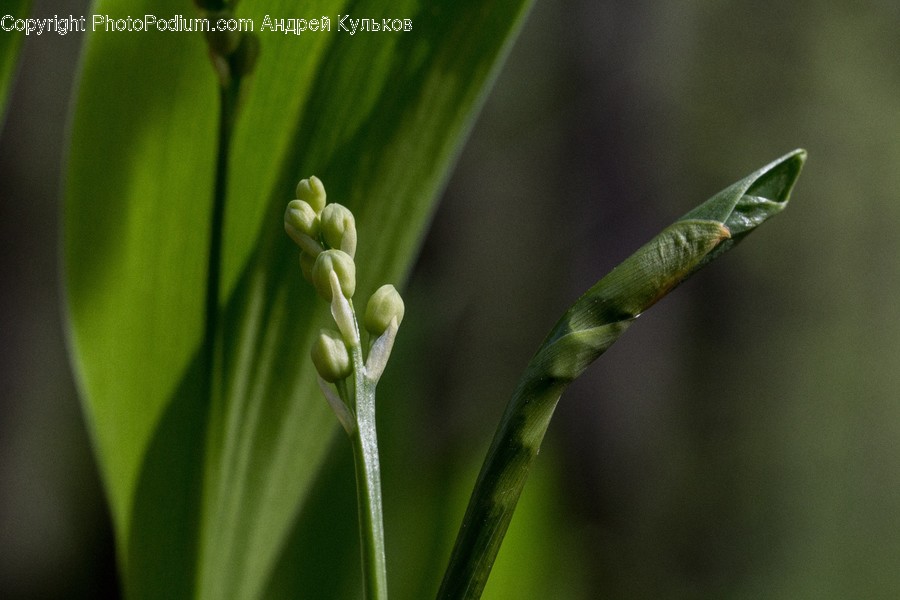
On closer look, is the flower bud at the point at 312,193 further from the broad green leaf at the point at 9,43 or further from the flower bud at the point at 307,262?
the broad green leaf at the point at 9,43

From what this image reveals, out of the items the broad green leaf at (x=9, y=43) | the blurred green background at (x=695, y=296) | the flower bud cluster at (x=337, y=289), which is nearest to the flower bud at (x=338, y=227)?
the flower bud cluster at (x=337, y=289)

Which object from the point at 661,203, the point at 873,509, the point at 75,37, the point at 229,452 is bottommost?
the point at 873,509

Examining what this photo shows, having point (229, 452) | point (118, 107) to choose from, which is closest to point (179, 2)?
point (118, 107)

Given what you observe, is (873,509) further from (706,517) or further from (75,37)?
(75,37)

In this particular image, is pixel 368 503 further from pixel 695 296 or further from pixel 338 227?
pixel 695 296

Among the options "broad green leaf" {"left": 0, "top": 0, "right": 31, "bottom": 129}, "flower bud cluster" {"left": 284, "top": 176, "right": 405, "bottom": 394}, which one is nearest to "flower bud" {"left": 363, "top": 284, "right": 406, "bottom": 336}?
"flower bud cluster" {"left": 284, "top": 176, "right": 405, "bottom": 394}

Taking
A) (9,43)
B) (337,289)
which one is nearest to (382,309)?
(337,289)
